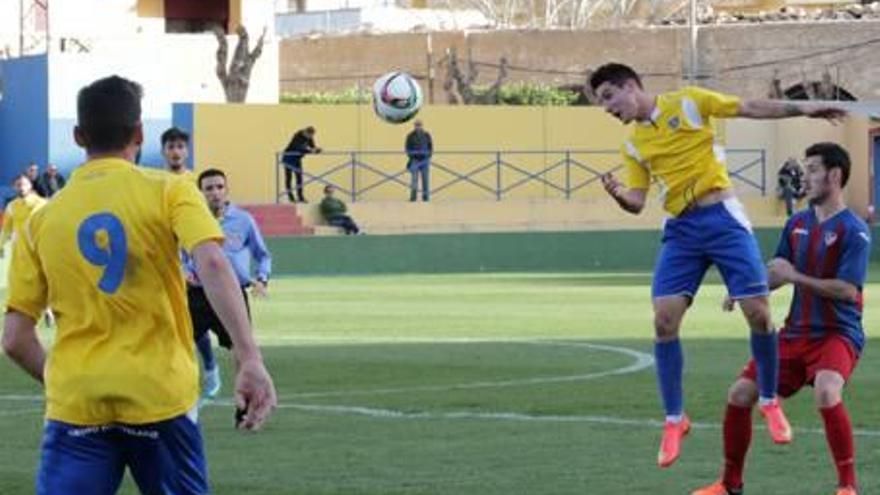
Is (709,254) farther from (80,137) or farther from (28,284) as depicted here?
(80,137)

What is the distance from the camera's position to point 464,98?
69250 millimetres

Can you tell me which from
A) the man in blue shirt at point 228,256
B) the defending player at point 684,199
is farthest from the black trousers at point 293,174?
the defending player at point 684,199

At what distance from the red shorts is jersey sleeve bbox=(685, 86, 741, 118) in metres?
1.74

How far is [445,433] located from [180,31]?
61170mm

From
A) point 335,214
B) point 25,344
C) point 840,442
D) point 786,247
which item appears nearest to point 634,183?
point 786,247

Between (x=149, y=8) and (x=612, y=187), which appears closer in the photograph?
(x=612, y=187)

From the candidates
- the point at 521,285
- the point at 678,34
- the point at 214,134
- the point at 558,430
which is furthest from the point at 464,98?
the point at 558,430

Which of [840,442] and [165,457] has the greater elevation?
[165,457]

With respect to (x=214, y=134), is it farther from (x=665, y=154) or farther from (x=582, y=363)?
(x=665, y=154)

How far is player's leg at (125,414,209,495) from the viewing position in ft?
24.7

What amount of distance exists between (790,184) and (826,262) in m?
40.6

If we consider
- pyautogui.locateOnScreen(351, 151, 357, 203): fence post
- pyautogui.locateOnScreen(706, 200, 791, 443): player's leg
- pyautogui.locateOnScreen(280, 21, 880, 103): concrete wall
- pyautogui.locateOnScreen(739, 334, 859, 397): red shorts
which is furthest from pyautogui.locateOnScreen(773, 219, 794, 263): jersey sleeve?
pyautogui.locateOnScreen(280, 21, 880, 103): concrete wall

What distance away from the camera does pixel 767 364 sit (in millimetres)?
12125

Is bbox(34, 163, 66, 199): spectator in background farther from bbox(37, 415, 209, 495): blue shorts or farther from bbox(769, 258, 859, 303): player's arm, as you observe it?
→ bbox(37, 415, 209, 495): blue shorts
